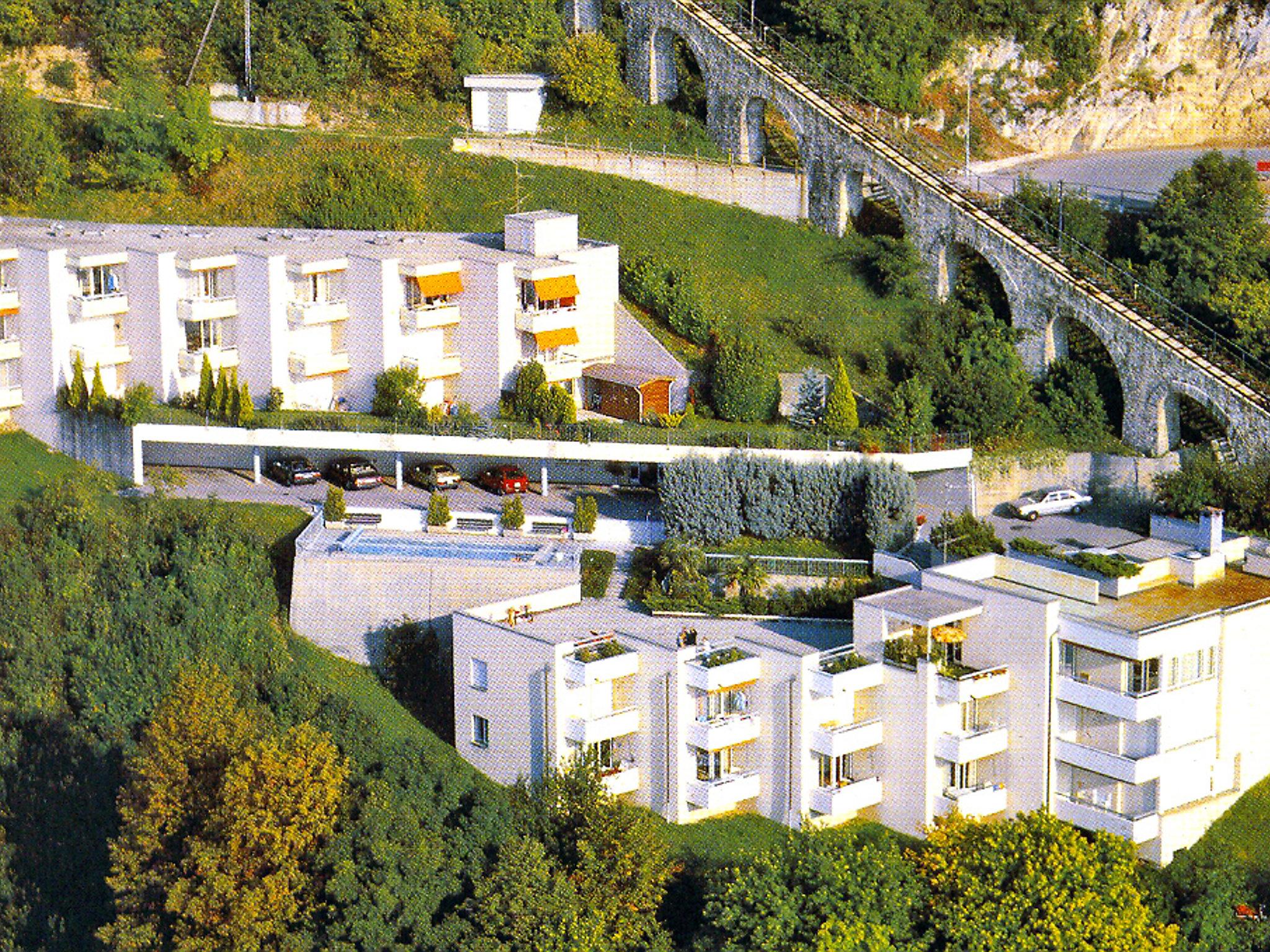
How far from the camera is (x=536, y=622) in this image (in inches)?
2274

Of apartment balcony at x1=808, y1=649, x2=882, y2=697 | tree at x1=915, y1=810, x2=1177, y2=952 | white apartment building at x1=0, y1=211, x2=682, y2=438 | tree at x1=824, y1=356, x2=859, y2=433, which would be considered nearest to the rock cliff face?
tree at x1=824, y1=356, x2=859, y2=433

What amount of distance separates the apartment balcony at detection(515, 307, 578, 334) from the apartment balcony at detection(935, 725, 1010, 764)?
1996cm

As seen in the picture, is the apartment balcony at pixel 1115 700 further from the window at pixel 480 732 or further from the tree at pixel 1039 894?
the window at pixel 480 732

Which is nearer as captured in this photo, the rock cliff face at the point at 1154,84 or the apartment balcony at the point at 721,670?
the apartment balcony at the point at 721,670

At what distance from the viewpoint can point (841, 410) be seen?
66750mm

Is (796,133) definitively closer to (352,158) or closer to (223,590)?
(352,158)

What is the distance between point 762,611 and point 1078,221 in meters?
20.4

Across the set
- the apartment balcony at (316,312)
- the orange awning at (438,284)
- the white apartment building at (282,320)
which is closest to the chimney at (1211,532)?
the white apartment building at (282,320)

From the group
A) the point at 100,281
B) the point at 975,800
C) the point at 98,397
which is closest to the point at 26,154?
the point at 100,281

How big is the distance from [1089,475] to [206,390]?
2342 centimetres

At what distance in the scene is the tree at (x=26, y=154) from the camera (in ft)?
250

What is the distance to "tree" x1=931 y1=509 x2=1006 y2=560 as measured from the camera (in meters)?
59.3

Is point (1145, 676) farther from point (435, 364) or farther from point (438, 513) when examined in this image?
point (435, 364)

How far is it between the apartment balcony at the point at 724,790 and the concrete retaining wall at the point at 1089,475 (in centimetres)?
1484
